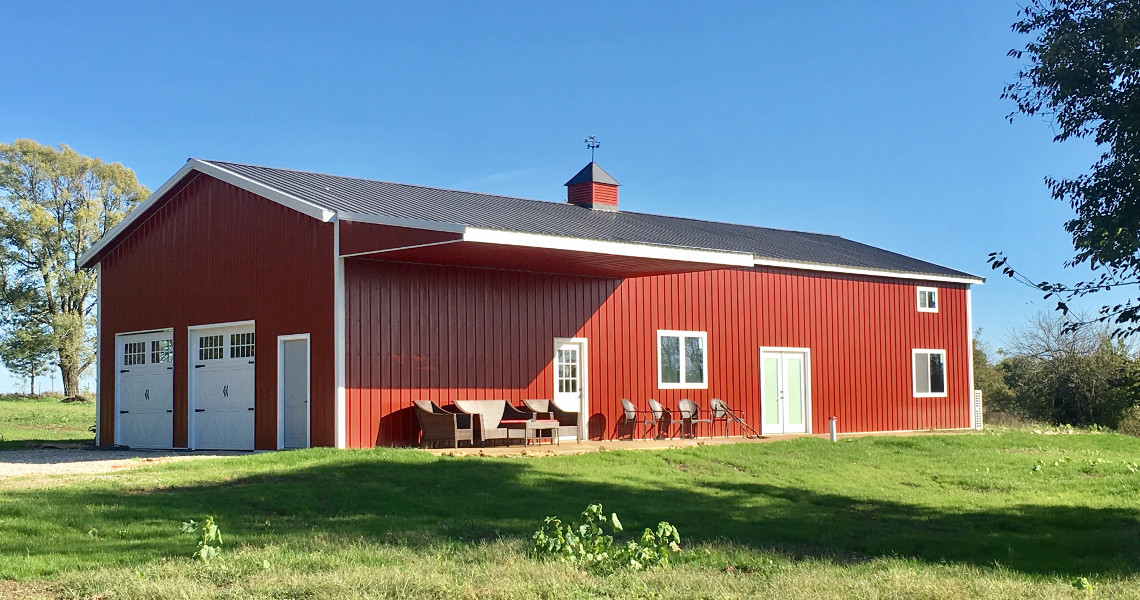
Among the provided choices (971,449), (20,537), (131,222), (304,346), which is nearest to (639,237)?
(304,346)

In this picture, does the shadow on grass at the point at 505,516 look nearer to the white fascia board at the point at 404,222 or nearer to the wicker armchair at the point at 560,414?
the white fascia board at the point at 404,222

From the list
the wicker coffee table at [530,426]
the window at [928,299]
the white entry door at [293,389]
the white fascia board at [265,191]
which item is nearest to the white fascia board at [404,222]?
the white fascia board at [265,191]

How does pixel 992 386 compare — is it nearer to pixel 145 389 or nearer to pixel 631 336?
pixel 631 336

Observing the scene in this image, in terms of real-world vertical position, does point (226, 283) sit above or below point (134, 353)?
above

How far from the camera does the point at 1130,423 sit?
1182 inches

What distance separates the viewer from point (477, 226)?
1522cm

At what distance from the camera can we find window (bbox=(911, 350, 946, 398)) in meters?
25.3

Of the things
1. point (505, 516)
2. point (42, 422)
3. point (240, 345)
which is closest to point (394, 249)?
point (240, 345)

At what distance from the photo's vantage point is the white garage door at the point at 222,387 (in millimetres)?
18516

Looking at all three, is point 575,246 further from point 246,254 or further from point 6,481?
point 6,481

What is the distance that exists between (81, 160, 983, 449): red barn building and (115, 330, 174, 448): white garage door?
0.14 ft

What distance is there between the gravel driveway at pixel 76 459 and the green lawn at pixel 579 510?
1174 mm

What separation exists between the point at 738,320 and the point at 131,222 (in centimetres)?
1098

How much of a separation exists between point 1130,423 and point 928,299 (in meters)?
8.21
